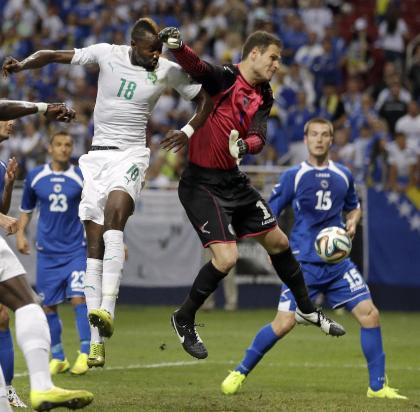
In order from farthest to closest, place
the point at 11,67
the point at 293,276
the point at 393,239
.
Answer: the point at 393,239 → the point at 293,276 → the point at 11,67

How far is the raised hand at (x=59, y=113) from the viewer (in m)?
8.07

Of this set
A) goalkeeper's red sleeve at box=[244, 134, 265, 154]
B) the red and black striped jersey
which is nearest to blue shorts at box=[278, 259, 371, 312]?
the red and black striped jersey

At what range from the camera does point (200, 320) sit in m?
17.5

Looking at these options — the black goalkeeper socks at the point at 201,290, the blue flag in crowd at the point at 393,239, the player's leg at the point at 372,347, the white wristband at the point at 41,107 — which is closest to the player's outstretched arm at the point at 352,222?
the player's leg at the point at 372,347

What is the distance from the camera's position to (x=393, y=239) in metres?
18.5

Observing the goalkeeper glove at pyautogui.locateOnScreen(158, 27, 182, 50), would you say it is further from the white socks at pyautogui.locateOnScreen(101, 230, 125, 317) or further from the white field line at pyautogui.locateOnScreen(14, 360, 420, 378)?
the white field line at pyautogui.locateOnScreen(14, 360, 420, 378)

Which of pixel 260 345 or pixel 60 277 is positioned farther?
pixel 60 277

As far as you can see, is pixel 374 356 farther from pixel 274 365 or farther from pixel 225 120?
pixel 274 365

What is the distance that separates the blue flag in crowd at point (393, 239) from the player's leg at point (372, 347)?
830 cm

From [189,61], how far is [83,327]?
419cm

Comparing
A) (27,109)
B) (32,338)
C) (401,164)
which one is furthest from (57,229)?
(401,164)

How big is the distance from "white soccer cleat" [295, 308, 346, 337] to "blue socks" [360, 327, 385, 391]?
51 cm

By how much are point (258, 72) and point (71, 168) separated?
13.2ft

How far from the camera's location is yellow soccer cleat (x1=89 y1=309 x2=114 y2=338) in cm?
847
